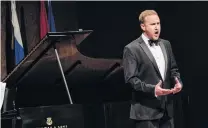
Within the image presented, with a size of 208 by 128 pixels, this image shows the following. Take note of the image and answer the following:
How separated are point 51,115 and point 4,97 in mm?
476

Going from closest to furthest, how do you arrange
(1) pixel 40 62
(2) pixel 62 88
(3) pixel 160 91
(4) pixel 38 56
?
(3) pixel 160 91
(4) pixel 38 56
(1) pixel 40 62
(2) pixel 62 88

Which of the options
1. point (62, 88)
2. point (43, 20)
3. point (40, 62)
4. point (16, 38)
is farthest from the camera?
point (43, 20)

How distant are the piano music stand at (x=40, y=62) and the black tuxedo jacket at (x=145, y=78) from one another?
72 cm

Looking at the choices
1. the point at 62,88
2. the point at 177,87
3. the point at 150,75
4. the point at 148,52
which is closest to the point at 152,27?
the point at 148,52

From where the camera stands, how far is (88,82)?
5.01 meters

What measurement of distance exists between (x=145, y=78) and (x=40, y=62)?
125cm

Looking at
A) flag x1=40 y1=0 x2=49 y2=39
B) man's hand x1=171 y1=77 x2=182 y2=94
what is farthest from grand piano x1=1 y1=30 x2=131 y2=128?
man's hand x1=171 y1=77 x2=182 y2=94

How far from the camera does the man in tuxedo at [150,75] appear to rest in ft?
10.7

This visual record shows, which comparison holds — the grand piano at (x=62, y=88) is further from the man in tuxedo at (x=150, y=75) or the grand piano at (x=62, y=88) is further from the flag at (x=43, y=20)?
the flag at (x=43, y=20)

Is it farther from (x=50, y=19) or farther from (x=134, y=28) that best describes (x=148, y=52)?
(x=134, y=28)

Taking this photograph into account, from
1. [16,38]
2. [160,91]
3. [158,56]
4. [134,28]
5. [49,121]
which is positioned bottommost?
[49,121]

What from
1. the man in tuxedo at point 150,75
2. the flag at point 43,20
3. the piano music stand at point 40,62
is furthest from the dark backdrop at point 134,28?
the man in tuxedo at point 150,75

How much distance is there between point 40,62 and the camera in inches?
165

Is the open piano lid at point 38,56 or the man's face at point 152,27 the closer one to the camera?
the man's face at point 152,27
